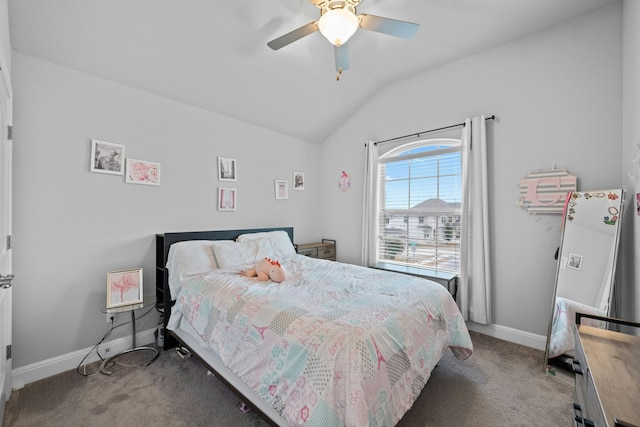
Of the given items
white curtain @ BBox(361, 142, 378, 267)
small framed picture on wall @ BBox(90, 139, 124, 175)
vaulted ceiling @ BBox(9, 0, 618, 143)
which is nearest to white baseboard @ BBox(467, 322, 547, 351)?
white curtain @ BBox(361, 142, 378, 267)

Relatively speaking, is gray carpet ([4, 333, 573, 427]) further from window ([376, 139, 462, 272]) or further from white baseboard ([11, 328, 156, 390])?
window ([376, 139, 462, 272])

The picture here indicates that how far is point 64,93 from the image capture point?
7.25ft

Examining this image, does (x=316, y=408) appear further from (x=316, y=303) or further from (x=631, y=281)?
(x=631, y=281)

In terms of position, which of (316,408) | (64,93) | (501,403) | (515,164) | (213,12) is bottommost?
(501,403)

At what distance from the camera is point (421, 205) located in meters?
3.45

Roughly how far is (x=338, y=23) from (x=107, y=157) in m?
2.23

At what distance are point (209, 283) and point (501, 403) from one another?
2245 millimetres

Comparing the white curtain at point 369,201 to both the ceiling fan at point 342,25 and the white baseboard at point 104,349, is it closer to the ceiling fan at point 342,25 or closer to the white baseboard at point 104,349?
the white baseboard at point 104,349

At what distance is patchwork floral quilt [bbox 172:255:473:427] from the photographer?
122 cm

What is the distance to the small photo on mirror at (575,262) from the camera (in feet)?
7.27

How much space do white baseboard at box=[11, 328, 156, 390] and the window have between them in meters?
2.90

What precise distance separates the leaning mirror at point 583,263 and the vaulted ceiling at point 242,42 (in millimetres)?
1686

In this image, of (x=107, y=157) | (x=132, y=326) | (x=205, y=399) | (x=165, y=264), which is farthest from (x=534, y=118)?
(x=132, y=326)

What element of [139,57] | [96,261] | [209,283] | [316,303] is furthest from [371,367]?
[139,57]
